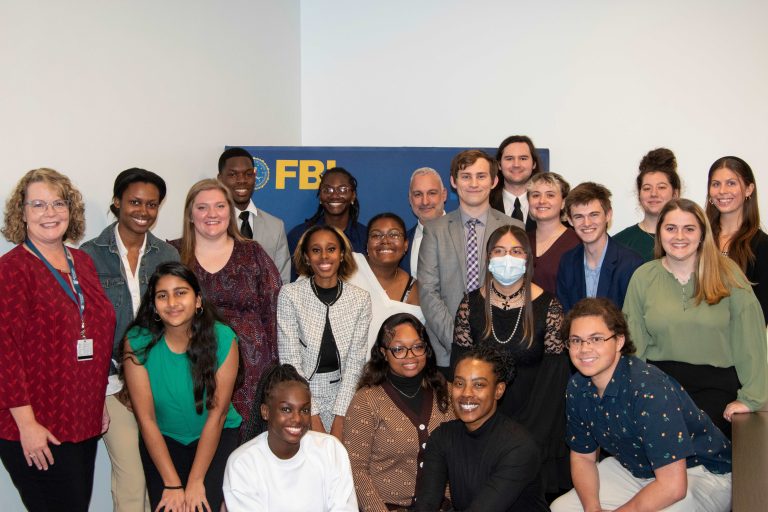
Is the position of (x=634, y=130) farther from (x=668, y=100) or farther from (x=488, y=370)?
(x=488, y=370)

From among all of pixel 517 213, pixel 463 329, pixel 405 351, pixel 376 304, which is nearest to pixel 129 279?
pixel 376 304

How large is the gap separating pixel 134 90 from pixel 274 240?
123 centimetres

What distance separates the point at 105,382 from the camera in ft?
11.7

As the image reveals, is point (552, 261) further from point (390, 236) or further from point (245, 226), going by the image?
point (245, 226)

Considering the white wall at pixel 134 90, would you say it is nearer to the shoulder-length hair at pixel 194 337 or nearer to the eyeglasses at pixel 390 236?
the shoulder-length hair at pixel 194 337

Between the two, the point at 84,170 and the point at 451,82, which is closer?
the point at 84,170

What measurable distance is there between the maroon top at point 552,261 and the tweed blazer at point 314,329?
92 centimetres

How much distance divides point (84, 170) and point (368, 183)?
1.94 m

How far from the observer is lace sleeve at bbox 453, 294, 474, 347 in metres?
3.83

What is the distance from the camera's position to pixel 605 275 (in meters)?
4.07

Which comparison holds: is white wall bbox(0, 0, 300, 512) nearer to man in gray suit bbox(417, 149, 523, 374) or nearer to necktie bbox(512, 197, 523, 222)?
man in gray suit bbox(417, 149, 523, 374)

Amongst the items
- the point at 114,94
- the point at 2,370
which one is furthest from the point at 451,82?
the point at 2,370

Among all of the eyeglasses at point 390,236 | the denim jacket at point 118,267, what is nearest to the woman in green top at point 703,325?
the eyeglasses at point 390,236

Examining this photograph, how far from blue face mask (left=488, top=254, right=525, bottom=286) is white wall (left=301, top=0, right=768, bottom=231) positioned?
9.40 ft
